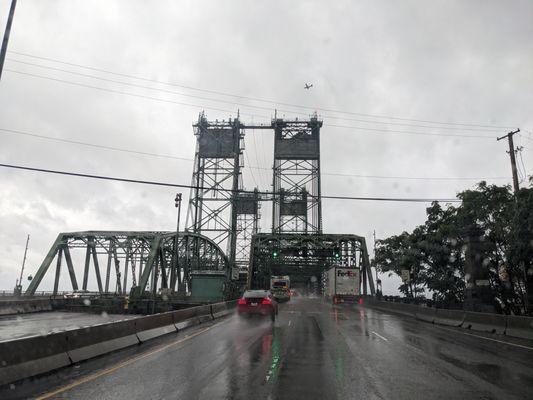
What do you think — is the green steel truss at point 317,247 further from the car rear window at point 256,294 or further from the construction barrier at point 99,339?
the construction barrier at point 99,339

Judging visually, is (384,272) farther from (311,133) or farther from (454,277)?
(311,133)

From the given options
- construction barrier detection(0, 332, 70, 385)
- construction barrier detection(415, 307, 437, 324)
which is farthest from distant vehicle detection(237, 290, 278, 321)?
construction barrier detection(0, 332, 70, 385)

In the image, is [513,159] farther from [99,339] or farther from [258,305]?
[99,339]

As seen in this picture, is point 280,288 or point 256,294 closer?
point 256,294

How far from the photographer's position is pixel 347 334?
16031mm

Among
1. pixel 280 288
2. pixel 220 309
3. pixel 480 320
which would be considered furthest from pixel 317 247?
pixel 480 320

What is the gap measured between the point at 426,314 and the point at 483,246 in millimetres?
5574

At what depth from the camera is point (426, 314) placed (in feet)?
85.1

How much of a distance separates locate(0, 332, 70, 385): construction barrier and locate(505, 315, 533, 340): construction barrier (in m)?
14.9

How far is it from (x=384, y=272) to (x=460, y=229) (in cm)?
2438

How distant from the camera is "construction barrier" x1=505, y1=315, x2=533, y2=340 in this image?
15.2 metres

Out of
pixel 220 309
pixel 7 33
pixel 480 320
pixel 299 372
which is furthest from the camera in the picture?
pixel 220 309

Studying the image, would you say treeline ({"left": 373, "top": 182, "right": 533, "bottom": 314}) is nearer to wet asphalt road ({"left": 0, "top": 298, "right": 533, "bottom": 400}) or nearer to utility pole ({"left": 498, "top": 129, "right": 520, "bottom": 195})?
utility pole ({"left": 498, "top": 129, "right": 520, "bottom": 195})

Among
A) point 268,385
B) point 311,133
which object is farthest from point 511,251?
point 311,133
